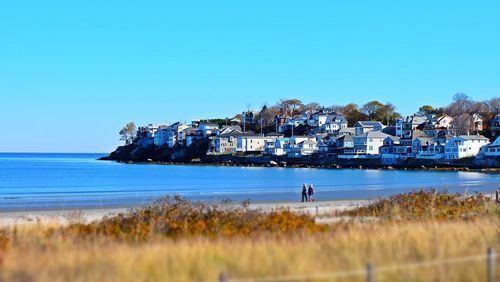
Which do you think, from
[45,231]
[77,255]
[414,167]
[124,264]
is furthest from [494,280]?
[414,167]

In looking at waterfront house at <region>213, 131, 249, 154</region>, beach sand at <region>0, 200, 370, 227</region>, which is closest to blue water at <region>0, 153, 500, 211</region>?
beach sand at <region>0, 200, 370, 227</region>

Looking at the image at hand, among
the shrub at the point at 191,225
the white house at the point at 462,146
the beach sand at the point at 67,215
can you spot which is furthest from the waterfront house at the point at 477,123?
the shrub at the point at 191,225

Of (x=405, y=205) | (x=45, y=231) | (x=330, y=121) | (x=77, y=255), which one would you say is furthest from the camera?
(x=330, y=121)

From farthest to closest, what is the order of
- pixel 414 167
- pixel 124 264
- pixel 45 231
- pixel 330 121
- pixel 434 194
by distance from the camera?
pixel 330 121 → pixel 414 167 → pixel 434 194 → pixel 45 231 → pixel 124 264

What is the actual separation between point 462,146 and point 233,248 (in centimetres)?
12515

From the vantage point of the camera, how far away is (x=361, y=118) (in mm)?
199875

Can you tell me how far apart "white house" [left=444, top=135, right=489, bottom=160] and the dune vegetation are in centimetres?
11530

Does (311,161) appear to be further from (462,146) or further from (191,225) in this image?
(191,225)

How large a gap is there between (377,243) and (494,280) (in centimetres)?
358

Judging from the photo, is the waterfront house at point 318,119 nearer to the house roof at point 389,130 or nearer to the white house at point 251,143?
the white house at point 251,143

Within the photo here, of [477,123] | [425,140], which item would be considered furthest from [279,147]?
[477,123]

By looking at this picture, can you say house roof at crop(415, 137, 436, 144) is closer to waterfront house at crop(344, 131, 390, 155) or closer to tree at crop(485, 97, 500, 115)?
waterfront house at crop(344, 131, 390, 155)

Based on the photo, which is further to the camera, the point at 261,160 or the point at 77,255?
the point at 261,160

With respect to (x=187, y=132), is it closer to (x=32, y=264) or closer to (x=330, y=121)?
(x=330, y=121)
